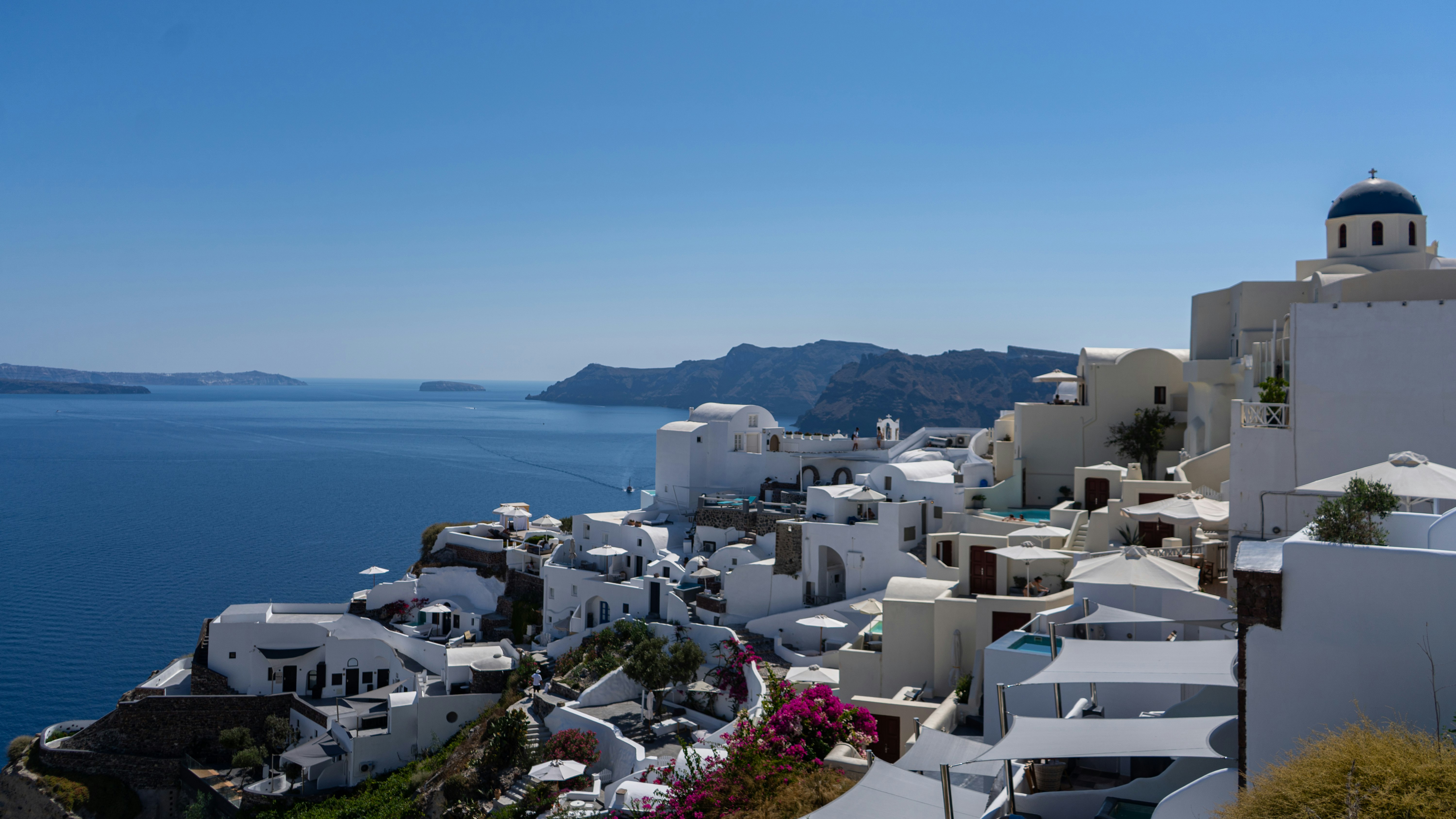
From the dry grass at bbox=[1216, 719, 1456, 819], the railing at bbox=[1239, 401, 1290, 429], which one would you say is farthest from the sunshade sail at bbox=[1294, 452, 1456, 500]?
the dry grass at bbox=[1216, 719, 1456, 819]

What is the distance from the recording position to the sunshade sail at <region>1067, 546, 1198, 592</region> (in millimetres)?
14828

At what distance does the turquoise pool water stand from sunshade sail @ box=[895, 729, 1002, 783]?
11.3ft

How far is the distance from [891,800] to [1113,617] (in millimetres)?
4999

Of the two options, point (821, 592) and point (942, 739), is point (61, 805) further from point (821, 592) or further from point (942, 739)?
point (942, 739)

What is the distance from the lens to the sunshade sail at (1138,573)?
14828 mm

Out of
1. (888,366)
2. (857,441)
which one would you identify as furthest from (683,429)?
(888,366)

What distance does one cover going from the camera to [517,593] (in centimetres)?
4112

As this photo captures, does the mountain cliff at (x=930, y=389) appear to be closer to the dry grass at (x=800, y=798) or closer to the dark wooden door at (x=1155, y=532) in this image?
the dark wooden door at (x=1155, y=532)

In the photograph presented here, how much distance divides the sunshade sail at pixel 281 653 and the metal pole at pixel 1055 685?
31.8 metres

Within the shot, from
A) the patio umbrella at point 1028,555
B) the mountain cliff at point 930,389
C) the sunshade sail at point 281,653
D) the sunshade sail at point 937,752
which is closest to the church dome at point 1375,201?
the patio umbrella at point 1028,555

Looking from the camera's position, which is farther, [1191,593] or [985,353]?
[985,353]

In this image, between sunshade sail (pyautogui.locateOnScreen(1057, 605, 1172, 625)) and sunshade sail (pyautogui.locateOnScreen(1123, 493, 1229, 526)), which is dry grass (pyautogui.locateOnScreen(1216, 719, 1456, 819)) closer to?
sunshade sail (pyautogui.locateOnScreen(1057, 605, 1172, 625))

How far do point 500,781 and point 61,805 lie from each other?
18600 millimetres

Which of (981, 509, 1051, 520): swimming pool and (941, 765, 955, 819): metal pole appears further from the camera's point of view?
(981, 509, 1051, 520): swimming pool
